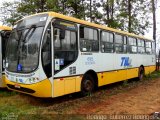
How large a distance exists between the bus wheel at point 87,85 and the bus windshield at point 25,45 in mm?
2612

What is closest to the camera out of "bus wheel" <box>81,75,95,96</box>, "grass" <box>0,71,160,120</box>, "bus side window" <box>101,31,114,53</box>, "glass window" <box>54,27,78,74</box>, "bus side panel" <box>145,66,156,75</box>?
"grass" <box>0,71,160,120</box>

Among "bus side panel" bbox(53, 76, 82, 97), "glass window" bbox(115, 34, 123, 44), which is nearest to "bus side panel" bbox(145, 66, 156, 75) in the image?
"glass window" bbox(115, 34, 123, 44)

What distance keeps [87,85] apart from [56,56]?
245cm

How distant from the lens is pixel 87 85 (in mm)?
10617

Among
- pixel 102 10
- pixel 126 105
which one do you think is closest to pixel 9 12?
pixel 102 10

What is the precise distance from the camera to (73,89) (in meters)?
9.55

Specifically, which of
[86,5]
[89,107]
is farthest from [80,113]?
[86,5]

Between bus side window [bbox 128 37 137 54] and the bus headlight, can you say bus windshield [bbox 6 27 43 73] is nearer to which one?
the bus headlight

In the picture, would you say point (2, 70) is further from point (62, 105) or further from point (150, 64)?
point (150, 64)

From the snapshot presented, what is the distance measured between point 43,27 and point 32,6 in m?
18.5

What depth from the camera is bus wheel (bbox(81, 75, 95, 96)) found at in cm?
1039

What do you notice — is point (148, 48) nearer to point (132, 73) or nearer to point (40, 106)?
point (132, 73)

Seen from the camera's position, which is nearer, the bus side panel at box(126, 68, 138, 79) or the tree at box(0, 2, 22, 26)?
the bus side panel at box(126, 68, 138, 79)

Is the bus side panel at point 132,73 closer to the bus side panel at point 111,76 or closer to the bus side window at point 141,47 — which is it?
the bus side panel at point 111,76
